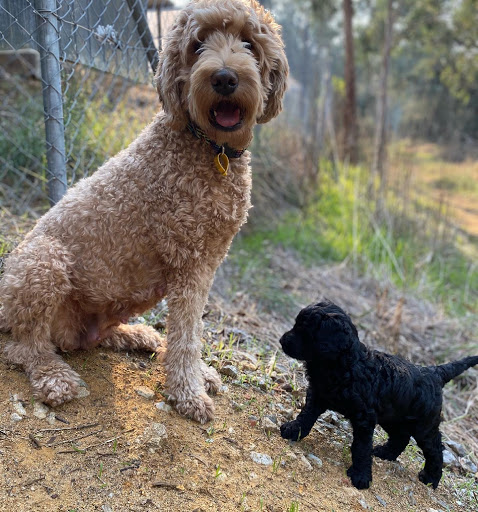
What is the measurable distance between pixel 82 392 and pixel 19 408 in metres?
0.32

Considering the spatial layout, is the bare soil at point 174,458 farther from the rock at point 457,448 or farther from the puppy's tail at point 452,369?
the puppy's tail at point 452,369

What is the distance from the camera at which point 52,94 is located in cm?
342

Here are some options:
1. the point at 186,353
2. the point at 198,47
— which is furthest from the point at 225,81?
the point at 186,353

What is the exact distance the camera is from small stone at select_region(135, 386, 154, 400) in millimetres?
2832

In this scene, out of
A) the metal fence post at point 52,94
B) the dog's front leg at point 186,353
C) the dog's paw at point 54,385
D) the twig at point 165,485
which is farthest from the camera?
the metal fence post at point 52,94

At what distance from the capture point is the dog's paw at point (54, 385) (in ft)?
8.41

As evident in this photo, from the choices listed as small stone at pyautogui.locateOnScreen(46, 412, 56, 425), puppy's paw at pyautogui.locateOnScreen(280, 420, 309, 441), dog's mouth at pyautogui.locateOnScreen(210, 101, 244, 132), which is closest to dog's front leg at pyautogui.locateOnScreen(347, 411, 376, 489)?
puppy's paw at pyautogui.locateOnScreen(280, 420, 309, 441)

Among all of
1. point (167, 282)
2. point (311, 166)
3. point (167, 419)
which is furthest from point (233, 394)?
point (311, 166)

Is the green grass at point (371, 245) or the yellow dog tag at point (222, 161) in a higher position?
the yellow dog tag at point (222, 161)

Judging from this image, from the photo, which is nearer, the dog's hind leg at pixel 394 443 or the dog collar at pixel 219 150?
the dog collar at pixel 219 150

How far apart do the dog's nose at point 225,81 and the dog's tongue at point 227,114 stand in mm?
119

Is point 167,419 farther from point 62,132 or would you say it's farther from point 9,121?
point 9,121

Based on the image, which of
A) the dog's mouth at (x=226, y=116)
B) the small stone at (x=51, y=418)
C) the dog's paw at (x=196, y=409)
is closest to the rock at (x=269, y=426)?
the dog's paw at (x=196, y=409)

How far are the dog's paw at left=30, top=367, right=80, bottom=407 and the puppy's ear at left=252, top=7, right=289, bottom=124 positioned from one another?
5.82ft
